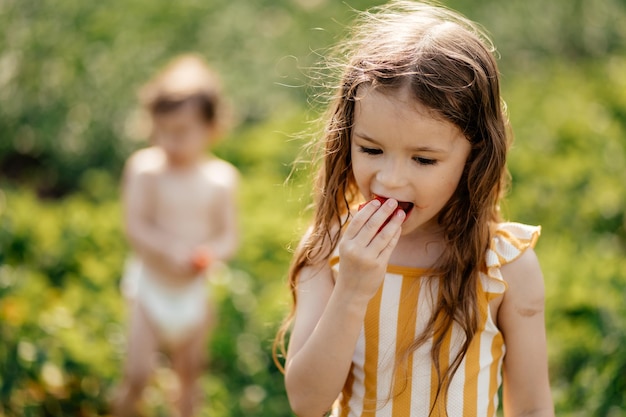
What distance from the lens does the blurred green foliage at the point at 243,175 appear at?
159 inches

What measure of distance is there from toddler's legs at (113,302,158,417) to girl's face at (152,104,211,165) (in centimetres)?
86

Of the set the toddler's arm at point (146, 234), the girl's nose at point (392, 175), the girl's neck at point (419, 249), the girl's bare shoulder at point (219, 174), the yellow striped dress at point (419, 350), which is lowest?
the toddler's arm at point (146, 234)

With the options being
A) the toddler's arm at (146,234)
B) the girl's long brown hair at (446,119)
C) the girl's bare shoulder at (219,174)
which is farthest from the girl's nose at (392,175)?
the girl's bare shoulder at (219,174)

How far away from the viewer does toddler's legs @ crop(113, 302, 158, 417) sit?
4.00 m

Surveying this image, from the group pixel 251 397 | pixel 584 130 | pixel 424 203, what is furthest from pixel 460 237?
pixel 584 130

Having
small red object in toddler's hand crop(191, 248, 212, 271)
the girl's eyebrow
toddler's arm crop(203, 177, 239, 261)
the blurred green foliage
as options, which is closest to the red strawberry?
the girl's eyebrow

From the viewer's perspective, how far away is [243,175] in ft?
23.0

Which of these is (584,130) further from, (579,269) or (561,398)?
(561,398)

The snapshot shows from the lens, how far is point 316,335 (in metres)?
1.89

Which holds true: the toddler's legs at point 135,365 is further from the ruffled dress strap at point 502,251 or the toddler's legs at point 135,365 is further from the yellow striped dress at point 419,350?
the ruffled dress strap at point 502,251

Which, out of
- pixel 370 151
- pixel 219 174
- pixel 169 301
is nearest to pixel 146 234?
pixel 169 301

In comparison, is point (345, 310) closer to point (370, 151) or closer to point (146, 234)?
point (370, 151)

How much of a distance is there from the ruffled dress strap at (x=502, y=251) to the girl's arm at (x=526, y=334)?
0.01 metres

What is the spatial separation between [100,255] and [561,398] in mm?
3206
